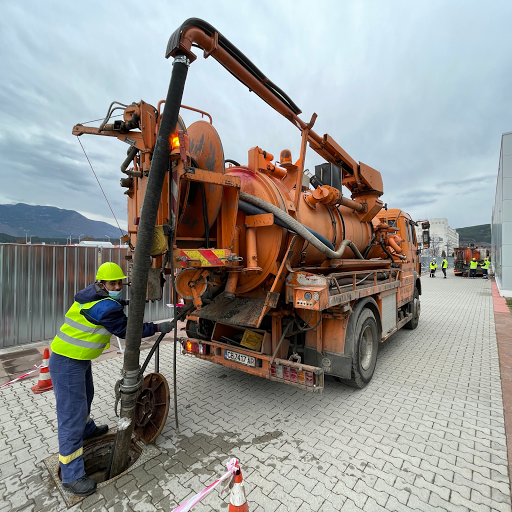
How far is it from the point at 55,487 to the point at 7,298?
15.1 ft

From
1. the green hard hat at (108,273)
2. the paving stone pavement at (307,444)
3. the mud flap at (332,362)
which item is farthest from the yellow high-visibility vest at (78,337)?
the mud flap at (332,362)

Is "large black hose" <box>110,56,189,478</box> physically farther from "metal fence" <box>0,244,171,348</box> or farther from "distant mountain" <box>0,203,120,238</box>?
"distant mountain" <box>0,203,120,238</box>

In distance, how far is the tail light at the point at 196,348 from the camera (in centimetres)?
396

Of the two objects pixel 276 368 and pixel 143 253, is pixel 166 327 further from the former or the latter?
pixel 276 368

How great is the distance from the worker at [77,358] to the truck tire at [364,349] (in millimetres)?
2870

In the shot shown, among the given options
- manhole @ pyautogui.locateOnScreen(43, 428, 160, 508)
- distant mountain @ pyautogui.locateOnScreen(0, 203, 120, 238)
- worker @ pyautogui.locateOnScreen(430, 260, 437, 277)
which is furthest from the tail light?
distant mountain @ pyautogui.locateOnScreen(0, 203, 120, 238)

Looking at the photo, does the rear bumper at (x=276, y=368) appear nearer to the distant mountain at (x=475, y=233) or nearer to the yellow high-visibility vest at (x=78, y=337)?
the yellow high-visibility vest at (x=78, y=337)

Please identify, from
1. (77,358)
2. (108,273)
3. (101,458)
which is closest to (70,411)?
(77,358)

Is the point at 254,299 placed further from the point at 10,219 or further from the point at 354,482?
the point at 10,219

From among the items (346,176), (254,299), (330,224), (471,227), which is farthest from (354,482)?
(471,227)

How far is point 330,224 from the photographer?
4.35 m

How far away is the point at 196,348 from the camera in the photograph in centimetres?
402

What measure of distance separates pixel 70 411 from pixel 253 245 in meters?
2.25

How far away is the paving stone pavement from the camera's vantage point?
2.26 meters
